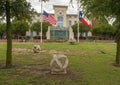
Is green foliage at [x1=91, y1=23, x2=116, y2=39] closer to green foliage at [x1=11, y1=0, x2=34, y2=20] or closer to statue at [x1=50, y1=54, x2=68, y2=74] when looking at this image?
green foliage at [x1=11, y1=0, x2=34, y2=20]

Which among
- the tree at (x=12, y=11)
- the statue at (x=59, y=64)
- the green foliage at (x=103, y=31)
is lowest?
the statue at (x=59, y=64)

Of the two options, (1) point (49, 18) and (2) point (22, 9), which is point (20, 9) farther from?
(1) point (49, 18)

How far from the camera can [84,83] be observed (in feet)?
34.3

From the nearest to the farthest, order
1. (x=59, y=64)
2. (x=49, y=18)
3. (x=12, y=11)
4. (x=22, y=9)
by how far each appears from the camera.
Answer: (x=59, y=64) → (x=22, y=9) → (x=12, y=11) → (x=49, y=18)

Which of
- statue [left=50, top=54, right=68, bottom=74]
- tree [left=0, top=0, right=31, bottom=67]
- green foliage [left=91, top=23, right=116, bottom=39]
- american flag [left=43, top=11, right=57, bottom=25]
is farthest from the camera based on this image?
green foliage [left=91, top=23, right=116, bottom=39]

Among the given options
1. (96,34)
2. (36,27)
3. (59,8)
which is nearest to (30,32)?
(36,27)

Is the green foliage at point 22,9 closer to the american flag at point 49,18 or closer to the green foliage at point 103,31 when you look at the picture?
the american flag at point 49,18

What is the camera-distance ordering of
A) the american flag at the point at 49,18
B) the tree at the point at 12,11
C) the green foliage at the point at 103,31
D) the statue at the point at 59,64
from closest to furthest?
the statue at the point at 59,64 < the tree at the point at 12,11 < the american flag at the point at 49,18 < the green foliage at the point at 103,31

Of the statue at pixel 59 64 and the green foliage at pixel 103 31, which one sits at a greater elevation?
the green foliage at pixel 103 31

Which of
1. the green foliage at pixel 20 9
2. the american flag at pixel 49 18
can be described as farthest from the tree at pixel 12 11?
the american flag at pixel 49 18

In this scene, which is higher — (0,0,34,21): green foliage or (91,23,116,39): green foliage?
(0,0,34,21): green foliage

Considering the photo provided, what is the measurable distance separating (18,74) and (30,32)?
58622 mm

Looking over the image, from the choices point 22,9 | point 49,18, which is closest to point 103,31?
point 49,18

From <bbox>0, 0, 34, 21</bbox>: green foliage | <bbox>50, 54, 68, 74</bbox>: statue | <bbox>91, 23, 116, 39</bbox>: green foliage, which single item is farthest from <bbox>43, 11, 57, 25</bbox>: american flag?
<bbox>50, 54, 68, 74</bbox>: statue
